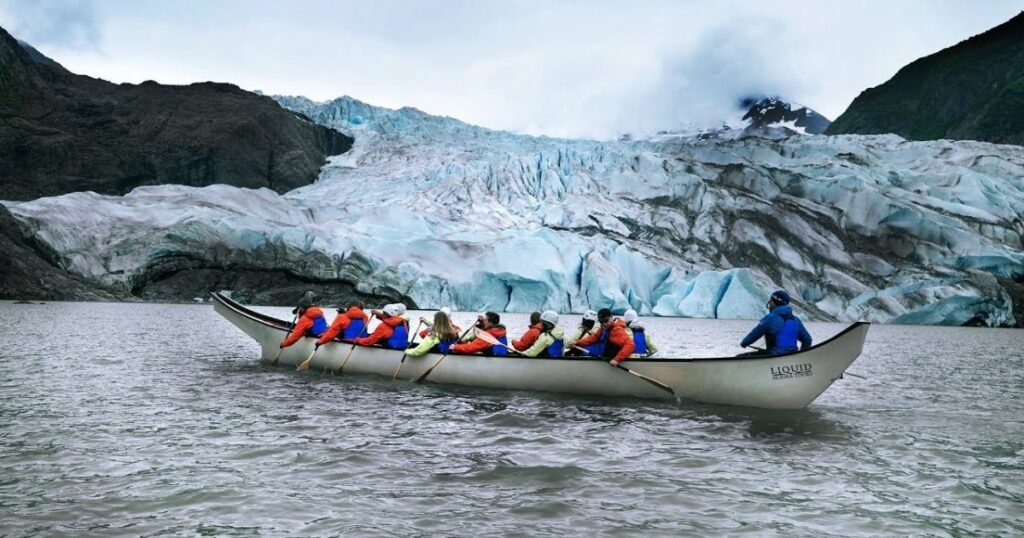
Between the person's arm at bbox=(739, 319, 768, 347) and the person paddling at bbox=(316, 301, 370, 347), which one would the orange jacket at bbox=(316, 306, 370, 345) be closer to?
the person paddling at bbox=(316, 301, 370, 347)

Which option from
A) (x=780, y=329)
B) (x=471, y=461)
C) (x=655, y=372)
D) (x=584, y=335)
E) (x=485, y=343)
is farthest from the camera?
(x=485, y=343)

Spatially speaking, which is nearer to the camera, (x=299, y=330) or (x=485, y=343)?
(x=485, y=343)

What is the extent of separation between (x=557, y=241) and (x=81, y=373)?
110ft

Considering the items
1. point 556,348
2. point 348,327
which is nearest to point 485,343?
point 556,348

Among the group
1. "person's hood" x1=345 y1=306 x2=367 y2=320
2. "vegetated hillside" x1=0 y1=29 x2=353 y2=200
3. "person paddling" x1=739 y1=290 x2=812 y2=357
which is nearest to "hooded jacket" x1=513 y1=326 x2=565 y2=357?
"person paddling" x1=739 y1=290 x2=812 y2=357

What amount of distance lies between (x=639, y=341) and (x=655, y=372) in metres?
1.20

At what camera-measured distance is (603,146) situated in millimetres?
59469

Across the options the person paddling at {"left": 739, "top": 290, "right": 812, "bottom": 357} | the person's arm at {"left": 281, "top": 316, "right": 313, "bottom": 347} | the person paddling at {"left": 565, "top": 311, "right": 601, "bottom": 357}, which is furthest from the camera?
the person's arm at {"left": 281, "top": 316, "right": 313, "bottom": 347}

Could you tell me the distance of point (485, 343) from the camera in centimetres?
1217

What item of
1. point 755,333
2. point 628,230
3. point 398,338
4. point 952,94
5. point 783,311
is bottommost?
point 398,338

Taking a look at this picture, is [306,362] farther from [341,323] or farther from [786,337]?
[786,337]

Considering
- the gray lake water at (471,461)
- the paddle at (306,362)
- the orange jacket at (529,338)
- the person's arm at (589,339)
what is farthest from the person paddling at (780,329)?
the paddle at (306,362)

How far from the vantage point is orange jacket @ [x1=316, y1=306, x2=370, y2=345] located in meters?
13.7

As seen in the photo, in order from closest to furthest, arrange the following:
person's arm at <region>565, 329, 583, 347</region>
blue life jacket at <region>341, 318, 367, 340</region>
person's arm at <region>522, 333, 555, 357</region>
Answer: person's arm at <region>522, 333, 555, 357</region>, person's arm at <region>565, 329, 583, 347</region>, blue life jacket at <region>341, 318, 367, 340</region>
